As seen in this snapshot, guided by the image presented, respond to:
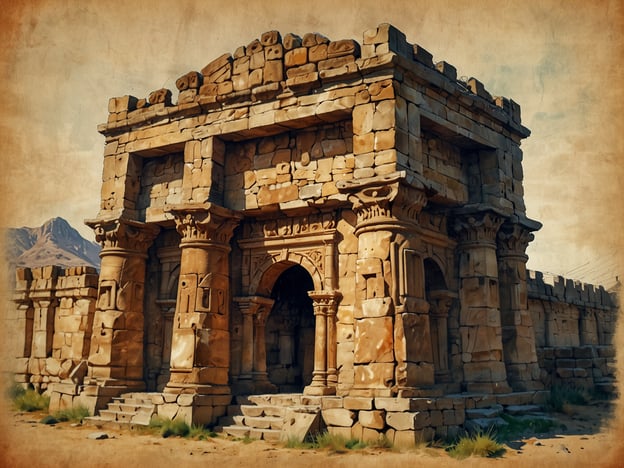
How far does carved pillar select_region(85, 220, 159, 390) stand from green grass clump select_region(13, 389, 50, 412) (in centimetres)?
215

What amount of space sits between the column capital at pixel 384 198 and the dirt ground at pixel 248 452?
394 cm

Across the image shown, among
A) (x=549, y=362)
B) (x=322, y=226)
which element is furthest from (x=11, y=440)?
(x=549, y=362)

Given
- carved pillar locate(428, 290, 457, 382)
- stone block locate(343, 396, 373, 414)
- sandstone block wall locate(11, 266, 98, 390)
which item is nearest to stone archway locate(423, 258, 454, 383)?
carved pillar locate(428, 290, 457, 382)

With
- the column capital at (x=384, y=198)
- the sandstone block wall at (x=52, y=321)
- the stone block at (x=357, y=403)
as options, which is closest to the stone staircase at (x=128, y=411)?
the sandstone block wall at (x=52, y=321)

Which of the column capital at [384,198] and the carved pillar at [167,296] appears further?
the carved pillar at [167,296]

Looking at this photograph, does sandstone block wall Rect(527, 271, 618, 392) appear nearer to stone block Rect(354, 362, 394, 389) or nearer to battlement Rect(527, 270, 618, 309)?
battlement Rect(527, 270, 618, 309)

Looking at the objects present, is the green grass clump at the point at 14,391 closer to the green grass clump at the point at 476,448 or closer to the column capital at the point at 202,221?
the column capital at the point at 202,221

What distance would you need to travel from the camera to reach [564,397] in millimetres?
14633

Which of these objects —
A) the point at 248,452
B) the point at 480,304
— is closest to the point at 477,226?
the point at 480,304

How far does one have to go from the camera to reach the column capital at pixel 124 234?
14891 mm

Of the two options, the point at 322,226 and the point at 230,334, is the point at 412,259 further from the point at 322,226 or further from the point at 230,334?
the point at 230,334

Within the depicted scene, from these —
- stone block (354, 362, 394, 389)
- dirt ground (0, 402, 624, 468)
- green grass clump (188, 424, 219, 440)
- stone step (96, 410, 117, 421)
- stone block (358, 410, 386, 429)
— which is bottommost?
dirt ground (0, 402, 624, 468)

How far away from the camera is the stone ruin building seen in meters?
11.3

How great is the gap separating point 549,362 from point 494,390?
3889 mm
